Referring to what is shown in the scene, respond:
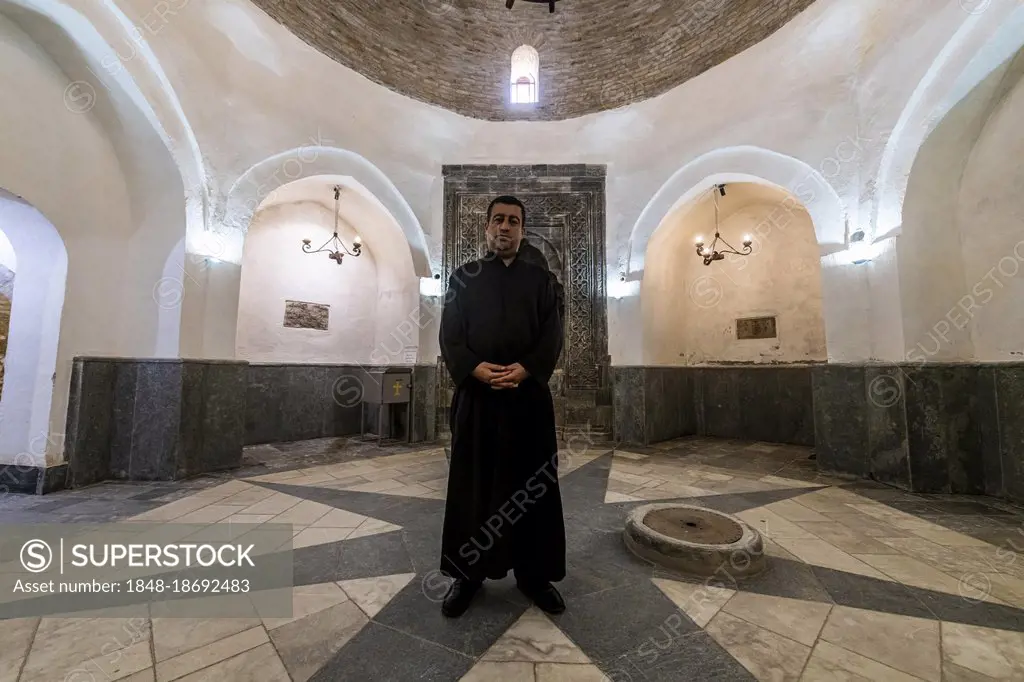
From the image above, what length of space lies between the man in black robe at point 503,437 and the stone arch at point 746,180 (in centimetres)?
506

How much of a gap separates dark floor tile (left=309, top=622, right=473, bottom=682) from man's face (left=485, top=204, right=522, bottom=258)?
2.09 metres

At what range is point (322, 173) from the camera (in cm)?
636

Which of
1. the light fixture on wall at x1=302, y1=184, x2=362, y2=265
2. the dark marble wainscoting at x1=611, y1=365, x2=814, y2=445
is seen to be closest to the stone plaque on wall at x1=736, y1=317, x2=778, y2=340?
the dark marble wainscoting at x1=611, y1=365, x2=814, y2=445

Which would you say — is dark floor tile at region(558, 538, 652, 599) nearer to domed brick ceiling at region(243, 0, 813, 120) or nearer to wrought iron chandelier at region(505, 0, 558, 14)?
domed brick ceiling at region(243, 0, 813, 120)

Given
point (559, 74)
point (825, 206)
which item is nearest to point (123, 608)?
point (825, 206)

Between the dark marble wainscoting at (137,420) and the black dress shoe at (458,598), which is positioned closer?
the black dress shoe at (458,598)

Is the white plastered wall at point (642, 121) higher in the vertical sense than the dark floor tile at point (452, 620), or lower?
higher

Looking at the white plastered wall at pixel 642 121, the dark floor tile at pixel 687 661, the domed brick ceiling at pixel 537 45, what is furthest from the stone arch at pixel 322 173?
the dark floor tile at pixel 687 661

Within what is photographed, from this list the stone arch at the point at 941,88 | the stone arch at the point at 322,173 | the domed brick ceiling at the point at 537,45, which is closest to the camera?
the stone arch at the point at 941,88

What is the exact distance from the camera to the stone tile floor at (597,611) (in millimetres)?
1774

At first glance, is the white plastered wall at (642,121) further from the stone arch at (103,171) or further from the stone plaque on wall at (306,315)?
the stone plaque on wall at (306,315)

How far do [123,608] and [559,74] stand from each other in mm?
9064

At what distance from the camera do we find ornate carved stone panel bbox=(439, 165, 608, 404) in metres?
7.45

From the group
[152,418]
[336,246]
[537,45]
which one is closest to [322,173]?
[336,246]
